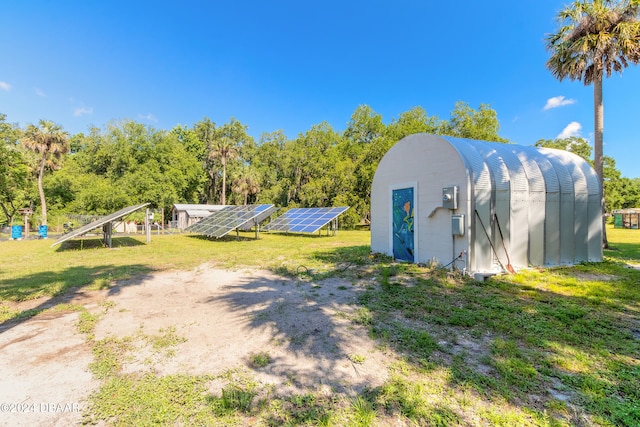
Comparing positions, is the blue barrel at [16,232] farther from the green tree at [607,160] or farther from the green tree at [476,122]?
the green tree at [607,160]

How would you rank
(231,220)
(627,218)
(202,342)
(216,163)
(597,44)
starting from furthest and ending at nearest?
(216,163), (627,218), (231,220), (597,44), (202,342)

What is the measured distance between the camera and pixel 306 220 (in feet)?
78.4

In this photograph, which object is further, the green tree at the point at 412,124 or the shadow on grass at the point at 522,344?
the green tree at the point at 412,124

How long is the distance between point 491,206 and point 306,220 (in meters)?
16.8

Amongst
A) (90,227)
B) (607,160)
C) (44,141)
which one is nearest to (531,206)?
(90,227)

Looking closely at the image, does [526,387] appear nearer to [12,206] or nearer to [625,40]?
[625,40]

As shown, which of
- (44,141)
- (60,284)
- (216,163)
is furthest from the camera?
(216,163)

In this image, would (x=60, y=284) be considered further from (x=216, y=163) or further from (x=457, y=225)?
(x=216, y=163)

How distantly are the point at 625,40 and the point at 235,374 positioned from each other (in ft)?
64.2

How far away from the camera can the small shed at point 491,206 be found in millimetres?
8141

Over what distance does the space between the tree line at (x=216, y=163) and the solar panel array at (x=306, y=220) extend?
8.17m

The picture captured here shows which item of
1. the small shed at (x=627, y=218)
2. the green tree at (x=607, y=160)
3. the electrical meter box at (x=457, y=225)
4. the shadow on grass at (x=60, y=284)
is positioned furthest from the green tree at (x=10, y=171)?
the green tree at (x=607, y=160)

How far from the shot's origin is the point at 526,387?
9.92 feet

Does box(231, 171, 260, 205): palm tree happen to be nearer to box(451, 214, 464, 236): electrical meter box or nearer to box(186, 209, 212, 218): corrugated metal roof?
box(186, 209, 212, 218): corrugated metal roof
